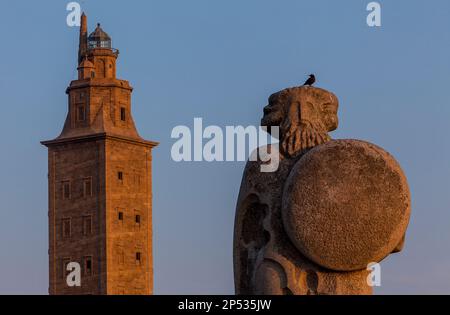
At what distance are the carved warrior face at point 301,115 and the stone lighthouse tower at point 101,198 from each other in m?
69.6

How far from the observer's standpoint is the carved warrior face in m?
15.7

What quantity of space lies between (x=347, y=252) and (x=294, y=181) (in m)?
0.67

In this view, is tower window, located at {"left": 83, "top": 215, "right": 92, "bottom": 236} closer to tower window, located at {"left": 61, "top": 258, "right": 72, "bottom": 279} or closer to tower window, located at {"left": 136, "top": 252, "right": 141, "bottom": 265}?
tower window, located at {"left": 61, "top": 258, "right": 72, "bottom": 279}

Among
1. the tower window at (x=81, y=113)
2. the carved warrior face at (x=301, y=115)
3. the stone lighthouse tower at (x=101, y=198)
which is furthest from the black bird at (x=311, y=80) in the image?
the tower window at (x=81, y=113)

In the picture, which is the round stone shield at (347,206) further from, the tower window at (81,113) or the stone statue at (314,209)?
the tower window at (81,113)

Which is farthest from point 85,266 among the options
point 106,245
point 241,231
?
point 241,231

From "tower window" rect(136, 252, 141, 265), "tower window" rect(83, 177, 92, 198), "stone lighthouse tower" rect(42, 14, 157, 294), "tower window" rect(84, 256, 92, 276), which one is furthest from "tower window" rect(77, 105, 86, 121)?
"tower window" rect(136, 252, 141, 265)

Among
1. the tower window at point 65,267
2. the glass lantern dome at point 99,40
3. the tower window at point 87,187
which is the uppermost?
the glass lantern dome at point 99,40

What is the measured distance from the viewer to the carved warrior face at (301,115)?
1570 cm

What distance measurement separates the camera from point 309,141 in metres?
15.7

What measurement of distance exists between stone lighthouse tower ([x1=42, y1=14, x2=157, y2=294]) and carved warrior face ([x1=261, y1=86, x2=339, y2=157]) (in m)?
69.6

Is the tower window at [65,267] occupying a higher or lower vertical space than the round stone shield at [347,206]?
higher
